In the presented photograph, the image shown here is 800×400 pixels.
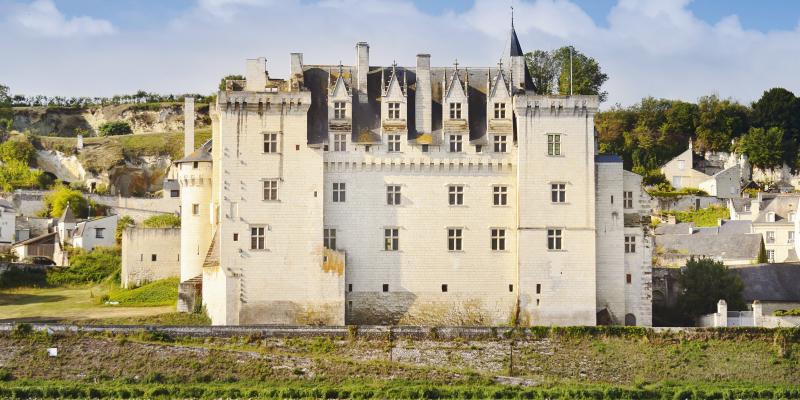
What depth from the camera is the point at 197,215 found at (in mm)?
44188

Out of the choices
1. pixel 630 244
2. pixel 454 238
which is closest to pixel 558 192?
pixel 630 244

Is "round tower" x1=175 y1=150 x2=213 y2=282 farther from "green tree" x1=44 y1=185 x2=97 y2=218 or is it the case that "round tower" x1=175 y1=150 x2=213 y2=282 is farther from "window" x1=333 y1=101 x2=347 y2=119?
"green tree" x1=44 y1=185 x2=97 y2=218

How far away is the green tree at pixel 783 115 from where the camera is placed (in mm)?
80500

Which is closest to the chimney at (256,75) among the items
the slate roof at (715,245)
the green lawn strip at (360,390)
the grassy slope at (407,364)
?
the grassy slope at (407,364)

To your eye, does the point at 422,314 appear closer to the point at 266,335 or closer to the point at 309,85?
the point at 266,335

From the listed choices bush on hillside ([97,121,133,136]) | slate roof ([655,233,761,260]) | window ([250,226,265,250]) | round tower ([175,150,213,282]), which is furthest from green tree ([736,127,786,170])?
window ([250,226,265,250])

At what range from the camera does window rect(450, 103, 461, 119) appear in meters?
41.1

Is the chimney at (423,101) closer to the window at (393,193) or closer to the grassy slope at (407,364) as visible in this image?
the window at (393,193)

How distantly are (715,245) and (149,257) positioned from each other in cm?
2710

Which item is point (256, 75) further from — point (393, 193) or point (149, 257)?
point (149, 257)

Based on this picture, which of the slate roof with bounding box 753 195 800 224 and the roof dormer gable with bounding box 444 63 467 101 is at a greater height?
the roof dormer gable with bounding box 444 63 467 101

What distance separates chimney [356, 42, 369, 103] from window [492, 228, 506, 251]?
261 inches

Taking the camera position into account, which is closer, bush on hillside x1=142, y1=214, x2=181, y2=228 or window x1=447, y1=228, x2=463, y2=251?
window x1=447, y1=228, x2=463, y2=251

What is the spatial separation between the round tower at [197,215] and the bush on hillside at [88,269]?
30.3 ft
